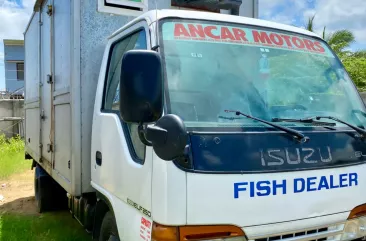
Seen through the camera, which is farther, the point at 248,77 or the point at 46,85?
the point at 46,85

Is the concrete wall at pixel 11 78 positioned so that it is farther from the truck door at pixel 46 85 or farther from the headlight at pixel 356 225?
the headlight at pixel 356 225

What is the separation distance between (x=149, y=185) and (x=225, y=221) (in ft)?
1.55

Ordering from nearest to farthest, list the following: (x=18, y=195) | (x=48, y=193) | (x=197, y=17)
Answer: (x=197, y=17) < (x=48, y=193) < (x=18, y=195)

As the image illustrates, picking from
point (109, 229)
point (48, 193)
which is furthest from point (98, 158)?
point (48, 193)

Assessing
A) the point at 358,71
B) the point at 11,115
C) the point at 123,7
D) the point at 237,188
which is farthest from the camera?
the point at 11,115

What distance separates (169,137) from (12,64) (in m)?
28.5

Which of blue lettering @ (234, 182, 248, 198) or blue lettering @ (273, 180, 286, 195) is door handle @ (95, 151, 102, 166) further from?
blue lettering @ (273, 180, 286, 195)

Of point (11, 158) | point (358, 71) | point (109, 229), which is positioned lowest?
point (11, 158)

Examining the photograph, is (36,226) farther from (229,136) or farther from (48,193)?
(229,136)

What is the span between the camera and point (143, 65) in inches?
75.4

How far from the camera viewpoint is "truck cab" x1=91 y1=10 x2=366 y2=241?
1947mm

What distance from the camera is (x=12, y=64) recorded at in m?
27.2

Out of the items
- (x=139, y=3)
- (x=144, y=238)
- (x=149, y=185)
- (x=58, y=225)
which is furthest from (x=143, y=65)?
(x=58, y=225)

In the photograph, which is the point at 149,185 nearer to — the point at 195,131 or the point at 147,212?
the point at 147,212
